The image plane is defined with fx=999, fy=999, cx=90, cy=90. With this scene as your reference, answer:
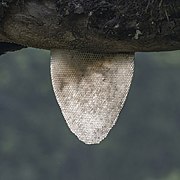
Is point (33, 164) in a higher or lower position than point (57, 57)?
lower

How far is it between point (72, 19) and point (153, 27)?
103 mm

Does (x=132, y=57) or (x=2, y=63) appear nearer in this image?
(x=132, y=57)

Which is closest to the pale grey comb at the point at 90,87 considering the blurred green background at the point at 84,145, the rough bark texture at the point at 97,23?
the rough bark texture at the point at 97,23

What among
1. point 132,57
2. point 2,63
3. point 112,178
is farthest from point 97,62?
point 112,178

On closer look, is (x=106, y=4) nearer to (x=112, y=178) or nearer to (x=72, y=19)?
(x=72, y=19)

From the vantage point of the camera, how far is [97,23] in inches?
49.3

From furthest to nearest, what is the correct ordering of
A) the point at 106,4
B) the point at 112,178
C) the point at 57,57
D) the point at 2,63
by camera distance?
the point at 112,178 < the point at 2,63 < the point at 57,57 < the point at 106,4

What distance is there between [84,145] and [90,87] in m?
6.75

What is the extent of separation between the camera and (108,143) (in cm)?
828

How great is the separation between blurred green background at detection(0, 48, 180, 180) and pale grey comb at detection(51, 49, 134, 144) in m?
6.63

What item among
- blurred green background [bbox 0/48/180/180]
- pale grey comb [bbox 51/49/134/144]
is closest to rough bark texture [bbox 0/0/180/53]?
pale grey comb [bbox 51/49/134/144]

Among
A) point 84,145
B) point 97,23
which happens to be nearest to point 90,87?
point 97,23

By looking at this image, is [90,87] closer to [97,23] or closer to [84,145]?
[97,23]

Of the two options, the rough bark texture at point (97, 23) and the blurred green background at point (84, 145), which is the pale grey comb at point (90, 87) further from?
the blurred green background at point (84, 145)
